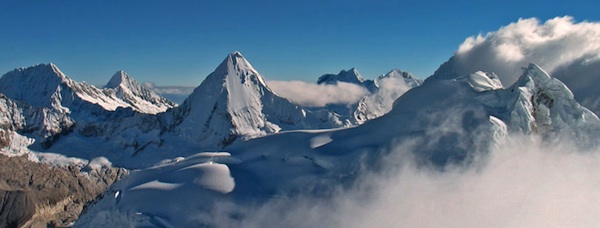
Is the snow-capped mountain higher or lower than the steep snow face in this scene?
lower

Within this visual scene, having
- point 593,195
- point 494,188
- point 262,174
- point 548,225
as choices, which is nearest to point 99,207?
point 262,174

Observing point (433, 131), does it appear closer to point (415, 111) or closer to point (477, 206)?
point (415, 111)

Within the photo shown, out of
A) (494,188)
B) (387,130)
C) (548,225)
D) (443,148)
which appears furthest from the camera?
(387,130)

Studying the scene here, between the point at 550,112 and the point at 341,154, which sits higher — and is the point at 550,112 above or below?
above

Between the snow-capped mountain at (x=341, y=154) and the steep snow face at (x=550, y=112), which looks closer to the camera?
the snow-capped mountain at (x=341, y=154)

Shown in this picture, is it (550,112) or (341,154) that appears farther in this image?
(341,154)

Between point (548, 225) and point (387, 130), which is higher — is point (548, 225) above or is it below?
below

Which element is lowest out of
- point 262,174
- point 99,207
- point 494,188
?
point 99,207

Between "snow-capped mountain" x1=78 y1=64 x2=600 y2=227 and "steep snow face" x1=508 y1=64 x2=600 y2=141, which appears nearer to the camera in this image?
"snow-capped mountain" x1=78 y1=64 x2=600 y2=227
